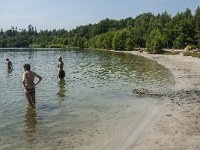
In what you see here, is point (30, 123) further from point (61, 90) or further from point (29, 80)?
point (61, 90)

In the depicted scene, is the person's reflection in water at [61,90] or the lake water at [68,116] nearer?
the lake water at [68,116]

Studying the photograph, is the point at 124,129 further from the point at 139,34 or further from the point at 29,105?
the point at 139,34

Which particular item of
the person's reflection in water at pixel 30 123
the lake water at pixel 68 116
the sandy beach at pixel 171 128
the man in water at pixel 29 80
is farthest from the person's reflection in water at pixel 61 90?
the sandy beach at pixel 171 128

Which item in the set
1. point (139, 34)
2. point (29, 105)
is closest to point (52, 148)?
point (29, 105)

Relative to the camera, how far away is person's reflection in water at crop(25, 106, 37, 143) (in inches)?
602

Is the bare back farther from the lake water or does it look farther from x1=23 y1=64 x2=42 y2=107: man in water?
the lake water

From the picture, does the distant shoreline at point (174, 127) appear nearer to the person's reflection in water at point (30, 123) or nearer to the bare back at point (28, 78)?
the person's reflection in water at point (30, 123)

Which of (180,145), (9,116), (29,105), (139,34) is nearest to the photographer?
(180,145)

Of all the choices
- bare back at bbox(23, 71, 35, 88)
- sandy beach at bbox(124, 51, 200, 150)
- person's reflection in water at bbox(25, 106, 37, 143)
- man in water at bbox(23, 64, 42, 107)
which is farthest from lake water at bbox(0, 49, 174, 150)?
bare back at bbox(23, 71, 35, 88)

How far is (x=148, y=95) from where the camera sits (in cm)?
2594

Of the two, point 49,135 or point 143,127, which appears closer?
point 49,135

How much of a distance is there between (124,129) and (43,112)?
5.99 m

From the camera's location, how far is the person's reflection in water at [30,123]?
15.3 meters

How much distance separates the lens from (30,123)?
17625 millimetres
